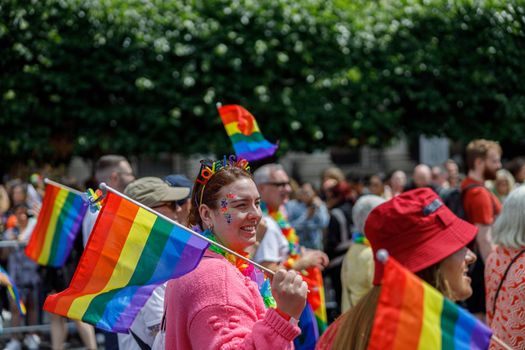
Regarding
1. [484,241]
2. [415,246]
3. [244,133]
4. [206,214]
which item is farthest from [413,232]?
[484,241]

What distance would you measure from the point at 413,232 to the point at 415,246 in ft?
0.15

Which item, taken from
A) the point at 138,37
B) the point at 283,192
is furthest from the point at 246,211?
the point at 138,37

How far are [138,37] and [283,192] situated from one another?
6330mm

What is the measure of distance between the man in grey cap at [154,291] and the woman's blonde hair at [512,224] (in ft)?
5.62

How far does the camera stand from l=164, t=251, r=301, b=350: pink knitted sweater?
2721 millimetres

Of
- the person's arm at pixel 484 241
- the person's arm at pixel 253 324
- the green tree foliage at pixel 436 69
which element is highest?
the green tree foliage at pixel 436 69

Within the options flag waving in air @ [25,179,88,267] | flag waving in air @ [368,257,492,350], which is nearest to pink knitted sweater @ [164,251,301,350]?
flag waving in air @ [368,257,492,350]

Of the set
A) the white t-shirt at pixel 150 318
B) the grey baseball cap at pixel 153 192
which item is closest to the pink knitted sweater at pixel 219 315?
the white t-shirt at pixel 150 318

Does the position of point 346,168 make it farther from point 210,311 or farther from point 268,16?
point 210,311

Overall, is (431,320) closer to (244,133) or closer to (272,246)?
(272,246)

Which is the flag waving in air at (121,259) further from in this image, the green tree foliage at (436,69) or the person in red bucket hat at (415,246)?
the green tree foliage at (436,69)

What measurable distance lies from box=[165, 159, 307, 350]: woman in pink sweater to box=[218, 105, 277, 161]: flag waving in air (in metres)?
2.79

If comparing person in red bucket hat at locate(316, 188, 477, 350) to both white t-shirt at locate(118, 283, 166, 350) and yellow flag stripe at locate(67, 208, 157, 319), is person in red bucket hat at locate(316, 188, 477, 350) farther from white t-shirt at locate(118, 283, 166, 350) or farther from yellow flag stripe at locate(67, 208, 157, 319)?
white t-shirt at locate(118, 283, 166, 350)

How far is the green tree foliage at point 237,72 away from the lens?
12.4m
